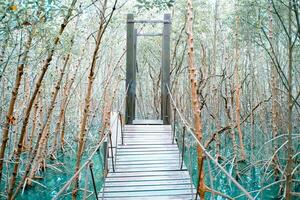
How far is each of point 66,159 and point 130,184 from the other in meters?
7.44

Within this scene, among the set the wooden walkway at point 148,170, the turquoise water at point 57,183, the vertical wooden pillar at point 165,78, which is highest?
the vertical wooden pillar at point 165,78

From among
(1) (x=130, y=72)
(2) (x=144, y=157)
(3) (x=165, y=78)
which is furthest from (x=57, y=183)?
(2) (x=144, y=157)

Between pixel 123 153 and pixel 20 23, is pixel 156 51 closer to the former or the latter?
pixel 123 153

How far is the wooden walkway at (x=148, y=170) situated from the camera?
3537mm

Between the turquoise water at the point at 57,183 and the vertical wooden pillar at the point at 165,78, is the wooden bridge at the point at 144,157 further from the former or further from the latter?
the turquoise water at the point at 57,183

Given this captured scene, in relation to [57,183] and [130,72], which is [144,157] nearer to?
[130,72]

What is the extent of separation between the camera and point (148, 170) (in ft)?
13.8

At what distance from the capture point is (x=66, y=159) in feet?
35.1

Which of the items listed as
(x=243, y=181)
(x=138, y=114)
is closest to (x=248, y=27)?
(x=243, y=181)

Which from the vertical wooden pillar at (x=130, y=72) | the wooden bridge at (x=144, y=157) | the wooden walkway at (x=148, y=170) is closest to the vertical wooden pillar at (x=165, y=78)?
the wooden bridge at (x=144, y=157)

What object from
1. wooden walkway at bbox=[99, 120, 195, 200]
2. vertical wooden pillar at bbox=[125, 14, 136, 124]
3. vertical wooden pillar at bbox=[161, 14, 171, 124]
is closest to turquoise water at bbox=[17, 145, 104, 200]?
vertical wooden pillar at bbox=[125, 14, 136, 124]

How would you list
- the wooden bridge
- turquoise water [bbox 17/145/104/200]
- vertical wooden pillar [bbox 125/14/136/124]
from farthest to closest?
turquoise water [bbox 17/145/104/200], vertical wooden pillar [bbox 125/14/136/124], the wooden bridge

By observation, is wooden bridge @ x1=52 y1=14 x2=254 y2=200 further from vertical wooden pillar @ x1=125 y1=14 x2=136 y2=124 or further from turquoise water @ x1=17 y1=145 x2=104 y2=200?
turquoise water @ x1=17 y1=145 x2=104 y2=200

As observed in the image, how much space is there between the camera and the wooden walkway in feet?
11.6
